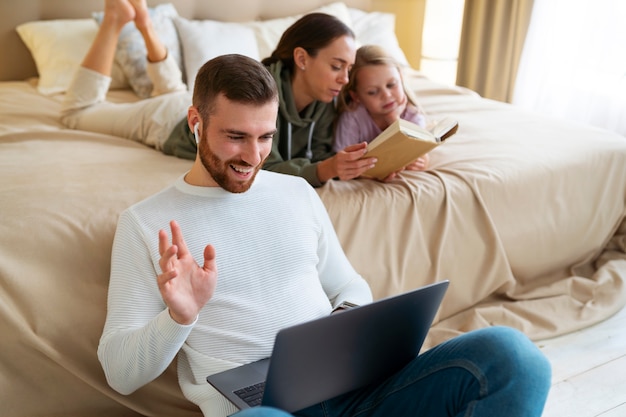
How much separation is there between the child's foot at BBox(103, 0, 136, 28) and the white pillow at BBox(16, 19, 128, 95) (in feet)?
1.53

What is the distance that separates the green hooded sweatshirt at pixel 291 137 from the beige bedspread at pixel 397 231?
2.8 inches

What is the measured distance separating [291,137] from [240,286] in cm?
80

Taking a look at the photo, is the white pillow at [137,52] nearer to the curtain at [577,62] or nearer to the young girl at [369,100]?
the young girl at [369,100]

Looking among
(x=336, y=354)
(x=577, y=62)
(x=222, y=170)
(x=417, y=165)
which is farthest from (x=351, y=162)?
(x=577, y=62)

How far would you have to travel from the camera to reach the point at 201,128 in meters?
1.37

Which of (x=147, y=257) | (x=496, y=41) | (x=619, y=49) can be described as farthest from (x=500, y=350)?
(x=496, y=41)

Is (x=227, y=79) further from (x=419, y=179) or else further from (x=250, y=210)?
(x=419, y=179)

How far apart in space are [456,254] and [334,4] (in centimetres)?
169

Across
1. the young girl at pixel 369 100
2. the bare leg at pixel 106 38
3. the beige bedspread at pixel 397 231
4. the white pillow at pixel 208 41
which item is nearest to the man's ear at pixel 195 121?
the beige bedspread at pixel 397 231

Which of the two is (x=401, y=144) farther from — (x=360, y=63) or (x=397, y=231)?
(x=360, y=63)

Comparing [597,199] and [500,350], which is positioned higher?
[500,350]

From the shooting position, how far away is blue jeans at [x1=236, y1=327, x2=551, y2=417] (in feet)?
3.75

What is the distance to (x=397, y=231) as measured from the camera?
6.54 feet

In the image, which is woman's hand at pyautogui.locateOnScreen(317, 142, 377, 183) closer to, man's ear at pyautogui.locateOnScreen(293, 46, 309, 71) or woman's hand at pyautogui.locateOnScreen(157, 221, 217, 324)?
man's ear at pyautogui.locateOnScreen(293, 46, 309, 71)
